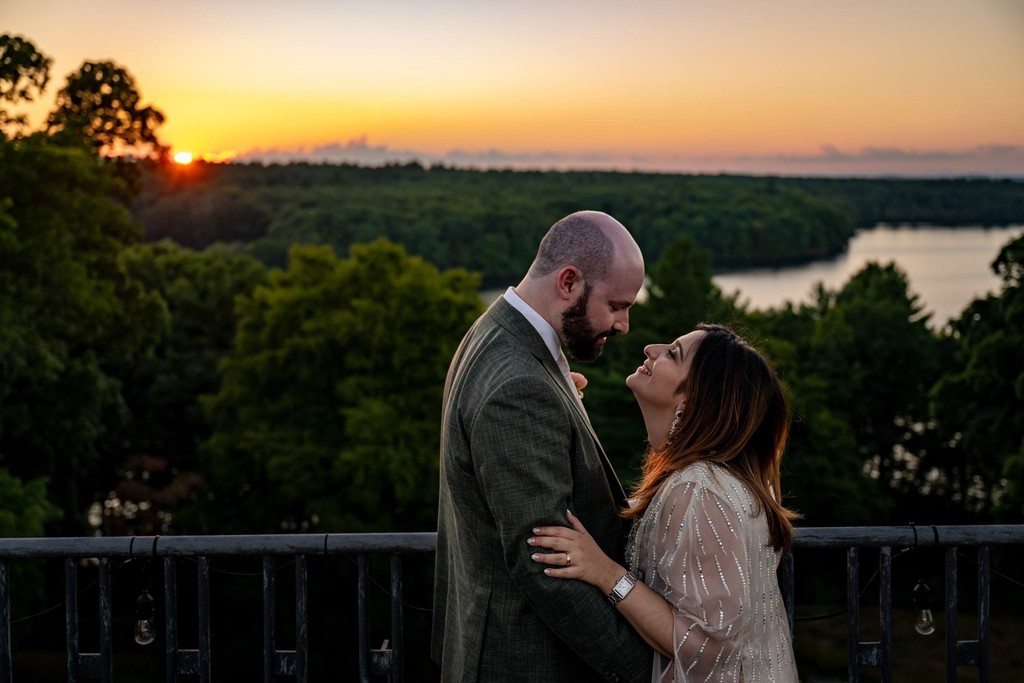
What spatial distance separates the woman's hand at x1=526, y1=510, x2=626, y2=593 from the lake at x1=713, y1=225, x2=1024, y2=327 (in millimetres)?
65327

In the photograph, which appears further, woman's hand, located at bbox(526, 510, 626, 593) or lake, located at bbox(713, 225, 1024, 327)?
lake, located at bbox(713, 225, 1024, 327)

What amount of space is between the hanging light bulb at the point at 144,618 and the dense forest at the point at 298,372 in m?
13.4

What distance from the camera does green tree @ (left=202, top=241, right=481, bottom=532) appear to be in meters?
25.5

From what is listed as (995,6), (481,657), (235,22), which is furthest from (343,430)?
(995,6)

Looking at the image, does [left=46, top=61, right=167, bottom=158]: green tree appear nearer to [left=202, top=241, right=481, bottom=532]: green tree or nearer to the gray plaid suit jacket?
[left=202, top=241, right=481, bottom=532]: green tree

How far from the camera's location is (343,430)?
27.7 m

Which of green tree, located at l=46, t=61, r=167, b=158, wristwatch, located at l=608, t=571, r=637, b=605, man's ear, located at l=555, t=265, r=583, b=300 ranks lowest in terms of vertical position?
wristwatch, located at l=608, t=571, r=637, b=605

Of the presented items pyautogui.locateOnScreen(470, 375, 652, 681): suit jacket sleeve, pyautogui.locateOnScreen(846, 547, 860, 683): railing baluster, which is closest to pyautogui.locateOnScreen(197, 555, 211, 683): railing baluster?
pyautogui.locateOnScreen(470, 375, 652, 681): suit jacket sleeve

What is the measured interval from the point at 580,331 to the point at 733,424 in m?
0.49

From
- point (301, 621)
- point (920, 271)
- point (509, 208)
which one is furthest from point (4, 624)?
point (920, 271)

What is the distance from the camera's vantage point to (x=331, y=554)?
A: 3.76 m

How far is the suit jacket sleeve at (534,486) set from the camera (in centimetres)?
264

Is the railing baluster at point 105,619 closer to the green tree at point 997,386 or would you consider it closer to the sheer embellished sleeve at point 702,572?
the sheer embellished sleeve at point 702,572

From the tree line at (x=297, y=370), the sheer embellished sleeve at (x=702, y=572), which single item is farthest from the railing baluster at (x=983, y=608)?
the tree line at (x=297, y=370)
